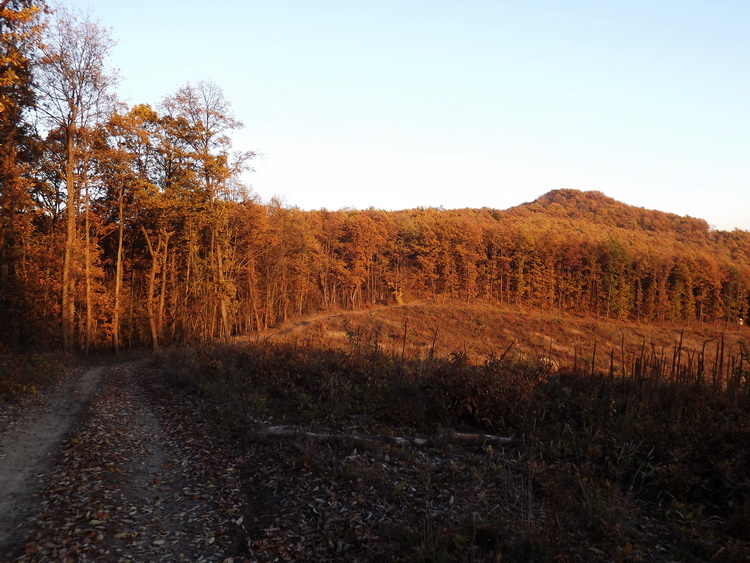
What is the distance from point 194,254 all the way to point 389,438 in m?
30.7

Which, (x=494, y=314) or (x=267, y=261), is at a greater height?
(x=267, y=261)

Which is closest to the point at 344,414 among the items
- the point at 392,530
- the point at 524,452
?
the point at 524,452

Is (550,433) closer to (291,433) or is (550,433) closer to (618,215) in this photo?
(291,433)

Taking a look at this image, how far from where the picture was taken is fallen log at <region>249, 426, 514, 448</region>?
754 cm

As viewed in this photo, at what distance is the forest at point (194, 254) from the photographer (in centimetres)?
2105

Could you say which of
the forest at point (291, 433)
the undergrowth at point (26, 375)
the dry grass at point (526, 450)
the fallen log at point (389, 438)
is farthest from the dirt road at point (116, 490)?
the undergrowth at point (26, 375)

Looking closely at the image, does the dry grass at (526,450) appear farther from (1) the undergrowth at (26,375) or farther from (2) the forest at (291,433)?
(1) the undergrowth at (26,375)

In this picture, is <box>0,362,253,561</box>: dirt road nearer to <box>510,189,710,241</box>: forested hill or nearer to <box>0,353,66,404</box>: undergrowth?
<box>0,353,66,404</box>: undergrowth

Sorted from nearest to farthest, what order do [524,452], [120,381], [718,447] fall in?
[718,447] < [524,452] < [120,381]

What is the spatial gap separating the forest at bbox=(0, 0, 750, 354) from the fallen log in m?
10.1

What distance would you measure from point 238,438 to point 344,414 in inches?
88.6

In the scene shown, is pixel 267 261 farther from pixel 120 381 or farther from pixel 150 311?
pixel 120 381

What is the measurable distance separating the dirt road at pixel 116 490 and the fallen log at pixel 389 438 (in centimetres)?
81

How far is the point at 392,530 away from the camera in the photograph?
4.85 meters
